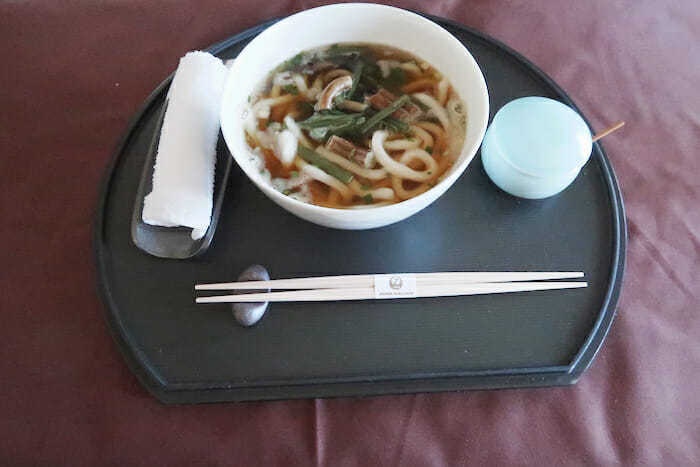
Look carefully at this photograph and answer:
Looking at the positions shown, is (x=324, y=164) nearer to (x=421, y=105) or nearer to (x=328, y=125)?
(x=328, y=125)

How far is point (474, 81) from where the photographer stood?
2.67 ft

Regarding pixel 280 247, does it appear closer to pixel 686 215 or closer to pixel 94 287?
pixel 94 287

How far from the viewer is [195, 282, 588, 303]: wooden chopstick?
0.79 m

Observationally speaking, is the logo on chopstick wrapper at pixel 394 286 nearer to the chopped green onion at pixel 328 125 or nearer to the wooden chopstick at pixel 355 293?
the wooden chopstick at pixel 355 293

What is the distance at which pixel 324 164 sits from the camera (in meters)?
0.91

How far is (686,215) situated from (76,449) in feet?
3.35

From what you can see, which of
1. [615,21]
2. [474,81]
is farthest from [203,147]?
[615,21]

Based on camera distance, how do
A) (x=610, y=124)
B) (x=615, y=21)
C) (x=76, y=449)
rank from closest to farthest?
1. (x=76, y=449)
2. (x=610, y=124)
3. (x=615, y=21)

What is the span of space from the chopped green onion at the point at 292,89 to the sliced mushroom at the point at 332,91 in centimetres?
4

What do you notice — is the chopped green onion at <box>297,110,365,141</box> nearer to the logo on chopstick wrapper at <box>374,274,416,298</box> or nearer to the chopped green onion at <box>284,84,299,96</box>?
the chopped green onion at <box>284,84,299,96</box>

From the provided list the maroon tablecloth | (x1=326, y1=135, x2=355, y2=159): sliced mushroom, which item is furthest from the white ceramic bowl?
the maroon tablecloth

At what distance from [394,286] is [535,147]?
1.02 feet

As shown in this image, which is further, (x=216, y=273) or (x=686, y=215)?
(x=686, y=215)

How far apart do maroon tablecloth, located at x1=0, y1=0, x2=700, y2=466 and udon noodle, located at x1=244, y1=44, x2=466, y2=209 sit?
11.1 inches
